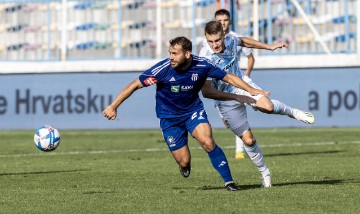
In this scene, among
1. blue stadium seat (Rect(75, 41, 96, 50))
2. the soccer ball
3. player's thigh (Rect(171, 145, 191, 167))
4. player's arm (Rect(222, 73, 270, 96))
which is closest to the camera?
player's arm (Rect(222, 73, 270, 96))

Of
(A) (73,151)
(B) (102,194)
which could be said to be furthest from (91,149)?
(B) (102,194)

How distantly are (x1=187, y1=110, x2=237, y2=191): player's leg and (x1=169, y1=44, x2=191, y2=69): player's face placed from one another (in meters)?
0.71

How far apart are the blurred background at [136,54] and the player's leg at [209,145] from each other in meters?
13.9

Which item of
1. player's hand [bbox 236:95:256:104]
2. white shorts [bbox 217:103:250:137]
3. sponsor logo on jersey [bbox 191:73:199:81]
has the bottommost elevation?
white shorts [bbox 217:103:250:137]

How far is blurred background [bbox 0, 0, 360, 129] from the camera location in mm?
25672

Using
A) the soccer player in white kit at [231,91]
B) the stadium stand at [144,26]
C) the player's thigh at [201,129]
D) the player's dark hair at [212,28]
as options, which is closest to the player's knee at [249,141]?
the soccer player in white kit at [231,91]

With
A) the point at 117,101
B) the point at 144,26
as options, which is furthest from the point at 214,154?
the point at 144,26

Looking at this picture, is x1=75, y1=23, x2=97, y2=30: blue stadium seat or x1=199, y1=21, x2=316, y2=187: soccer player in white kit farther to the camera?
x1=75, y1=23, x2=97, y2=30: blue stadium seat

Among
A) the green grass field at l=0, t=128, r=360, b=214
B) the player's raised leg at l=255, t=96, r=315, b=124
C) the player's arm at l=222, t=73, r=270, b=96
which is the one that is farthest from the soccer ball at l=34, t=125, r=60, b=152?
the player's raised leg at l=255, t=96, r=315, b=124

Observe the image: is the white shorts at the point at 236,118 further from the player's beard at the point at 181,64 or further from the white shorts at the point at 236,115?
the player's beard at the point at 181,64

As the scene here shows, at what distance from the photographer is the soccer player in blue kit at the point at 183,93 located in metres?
11.2

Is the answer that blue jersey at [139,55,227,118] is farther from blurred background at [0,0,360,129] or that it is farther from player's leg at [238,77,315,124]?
blurred background at [0,0,360,129]

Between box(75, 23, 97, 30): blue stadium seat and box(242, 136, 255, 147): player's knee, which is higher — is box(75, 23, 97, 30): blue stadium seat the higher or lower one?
the higher one

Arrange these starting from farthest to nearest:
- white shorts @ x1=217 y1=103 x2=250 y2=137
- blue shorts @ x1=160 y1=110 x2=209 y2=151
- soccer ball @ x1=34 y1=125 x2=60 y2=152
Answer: soccer ball @ x1=34 y1=125 x2=60 y2=152 < white shorts @ x1=217 y1=103 x2=250 y2=137 < blue shorts @ x1=160 y1=110 x2=209 y2=151
